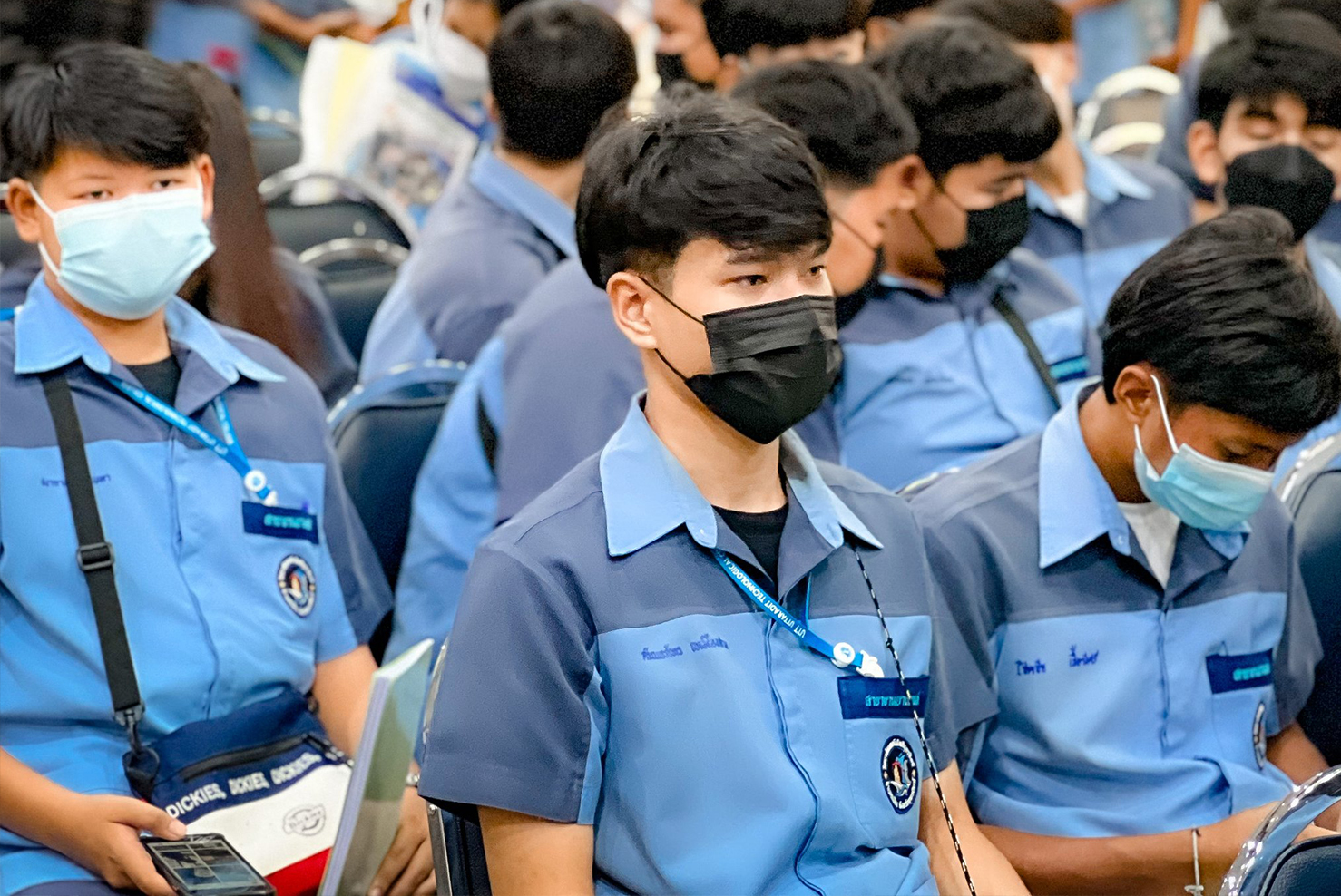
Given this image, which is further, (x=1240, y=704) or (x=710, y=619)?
(x=1240, y=704)

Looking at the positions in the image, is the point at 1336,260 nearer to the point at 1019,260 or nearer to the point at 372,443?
the point at 1019,260

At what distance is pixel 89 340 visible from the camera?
7.18ft

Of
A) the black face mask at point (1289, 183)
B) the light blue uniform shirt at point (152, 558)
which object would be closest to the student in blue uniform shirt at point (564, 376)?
the light blue uniform shirt at point (152, 558)

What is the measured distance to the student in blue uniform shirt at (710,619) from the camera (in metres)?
1.63

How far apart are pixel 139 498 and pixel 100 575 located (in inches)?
5.5

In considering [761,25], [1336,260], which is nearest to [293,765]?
[761,25]

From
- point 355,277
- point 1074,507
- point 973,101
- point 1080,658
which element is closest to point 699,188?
point 1074,507

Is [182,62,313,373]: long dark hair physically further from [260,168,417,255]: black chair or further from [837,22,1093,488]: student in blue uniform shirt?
[260,168,417,255]: black chair

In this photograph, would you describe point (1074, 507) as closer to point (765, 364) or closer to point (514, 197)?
point (765, 364)

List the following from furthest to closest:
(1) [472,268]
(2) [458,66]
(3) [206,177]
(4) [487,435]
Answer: (2) [458,66], (1) [472,268], (4) [487,435], (3) [206,177]

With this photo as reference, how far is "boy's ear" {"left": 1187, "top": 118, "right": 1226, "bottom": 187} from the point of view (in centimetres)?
358

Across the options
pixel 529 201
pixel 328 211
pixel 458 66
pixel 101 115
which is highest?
pixel 101 115

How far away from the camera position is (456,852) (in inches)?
66.2

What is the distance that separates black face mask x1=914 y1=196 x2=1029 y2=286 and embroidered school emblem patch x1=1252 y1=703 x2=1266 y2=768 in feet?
3.49
